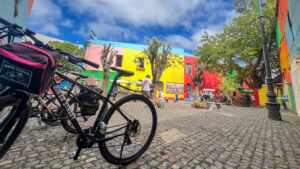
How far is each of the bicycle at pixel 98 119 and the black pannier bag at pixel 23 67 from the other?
84 millimetres

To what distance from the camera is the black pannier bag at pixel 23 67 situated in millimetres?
887

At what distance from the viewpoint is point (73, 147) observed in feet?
6.97

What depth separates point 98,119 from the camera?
4.92ft

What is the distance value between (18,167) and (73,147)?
676 millimetres

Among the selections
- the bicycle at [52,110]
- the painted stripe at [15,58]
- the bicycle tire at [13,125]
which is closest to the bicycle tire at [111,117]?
the bicycle tire at [13,125]

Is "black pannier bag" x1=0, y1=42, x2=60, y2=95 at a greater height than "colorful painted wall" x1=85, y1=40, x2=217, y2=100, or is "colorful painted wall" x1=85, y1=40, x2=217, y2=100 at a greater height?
"colorful painted wall" x1=85, y1=40, x2=217, y2=100

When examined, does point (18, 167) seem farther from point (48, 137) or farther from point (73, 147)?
point (48, 137)

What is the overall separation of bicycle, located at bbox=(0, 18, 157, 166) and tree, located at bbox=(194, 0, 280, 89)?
54.2 ft

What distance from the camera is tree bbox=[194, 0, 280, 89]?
555 inches

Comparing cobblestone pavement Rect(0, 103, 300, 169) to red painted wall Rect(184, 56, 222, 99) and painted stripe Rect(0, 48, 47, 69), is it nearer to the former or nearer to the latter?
painted stripe Rect(0, 48, 47, 69)

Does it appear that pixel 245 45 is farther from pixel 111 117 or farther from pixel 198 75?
pixel 111 117

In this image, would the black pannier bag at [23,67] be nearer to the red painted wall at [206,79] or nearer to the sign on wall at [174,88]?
the sign on wall at [174,88]

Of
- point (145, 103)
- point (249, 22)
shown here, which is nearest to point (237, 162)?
point (145, 103)

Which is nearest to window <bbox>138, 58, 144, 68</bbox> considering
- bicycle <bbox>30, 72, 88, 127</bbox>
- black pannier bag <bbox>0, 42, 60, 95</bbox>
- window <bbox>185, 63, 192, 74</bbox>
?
window <bbox>185, 63, 192, 74</bbox>
